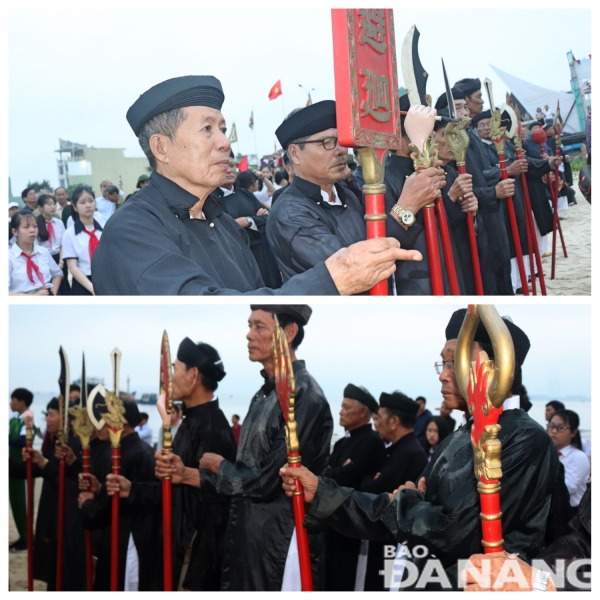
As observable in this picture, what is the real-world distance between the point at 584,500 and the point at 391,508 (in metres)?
0.48

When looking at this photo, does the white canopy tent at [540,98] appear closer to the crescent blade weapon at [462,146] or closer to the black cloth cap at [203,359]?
the crescent blade weapon at [462,146]

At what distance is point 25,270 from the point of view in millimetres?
3705

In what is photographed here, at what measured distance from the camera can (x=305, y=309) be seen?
2.83m

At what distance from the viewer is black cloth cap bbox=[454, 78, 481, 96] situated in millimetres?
3868

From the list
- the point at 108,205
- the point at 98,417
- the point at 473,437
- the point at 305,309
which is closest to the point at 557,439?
the point at 305,309

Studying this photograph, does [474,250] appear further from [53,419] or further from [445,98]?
[53,419]

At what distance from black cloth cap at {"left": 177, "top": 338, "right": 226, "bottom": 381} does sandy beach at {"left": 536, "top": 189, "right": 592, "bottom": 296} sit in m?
2.19

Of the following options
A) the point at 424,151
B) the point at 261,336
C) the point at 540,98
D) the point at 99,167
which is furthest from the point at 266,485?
the point at 540,98

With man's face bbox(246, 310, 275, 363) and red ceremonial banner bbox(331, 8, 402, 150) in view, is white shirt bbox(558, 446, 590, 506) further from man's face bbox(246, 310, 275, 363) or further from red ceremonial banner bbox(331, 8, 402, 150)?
red ceremonial banner bbox(331, 8, 402, 150)

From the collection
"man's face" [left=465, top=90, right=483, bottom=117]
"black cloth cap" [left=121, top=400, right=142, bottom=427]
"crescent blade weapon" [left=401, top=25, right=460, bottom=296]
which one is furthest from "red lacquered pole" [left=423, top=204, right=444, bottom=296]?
"man's face" [left=465, top=90, right=483, bottom=117]

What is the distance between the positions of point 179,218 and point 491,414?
0.98 meters

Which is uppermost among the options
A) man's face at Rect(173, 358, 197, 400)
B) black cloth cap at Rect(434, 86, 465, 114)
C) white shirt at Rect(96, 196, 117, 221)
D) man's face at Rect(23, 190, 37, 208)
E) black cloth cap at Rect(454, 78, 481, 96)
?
black cloth cap at Rect(454, 78, 481, 96)

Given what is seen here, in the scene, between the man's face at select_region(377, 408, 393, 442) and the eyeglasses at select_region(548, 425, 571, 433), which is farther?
the eyeglasses at select_region(548, 425, 571, 433)

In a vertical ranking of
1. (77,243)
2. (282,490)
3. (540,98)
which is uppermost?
(540,98)
